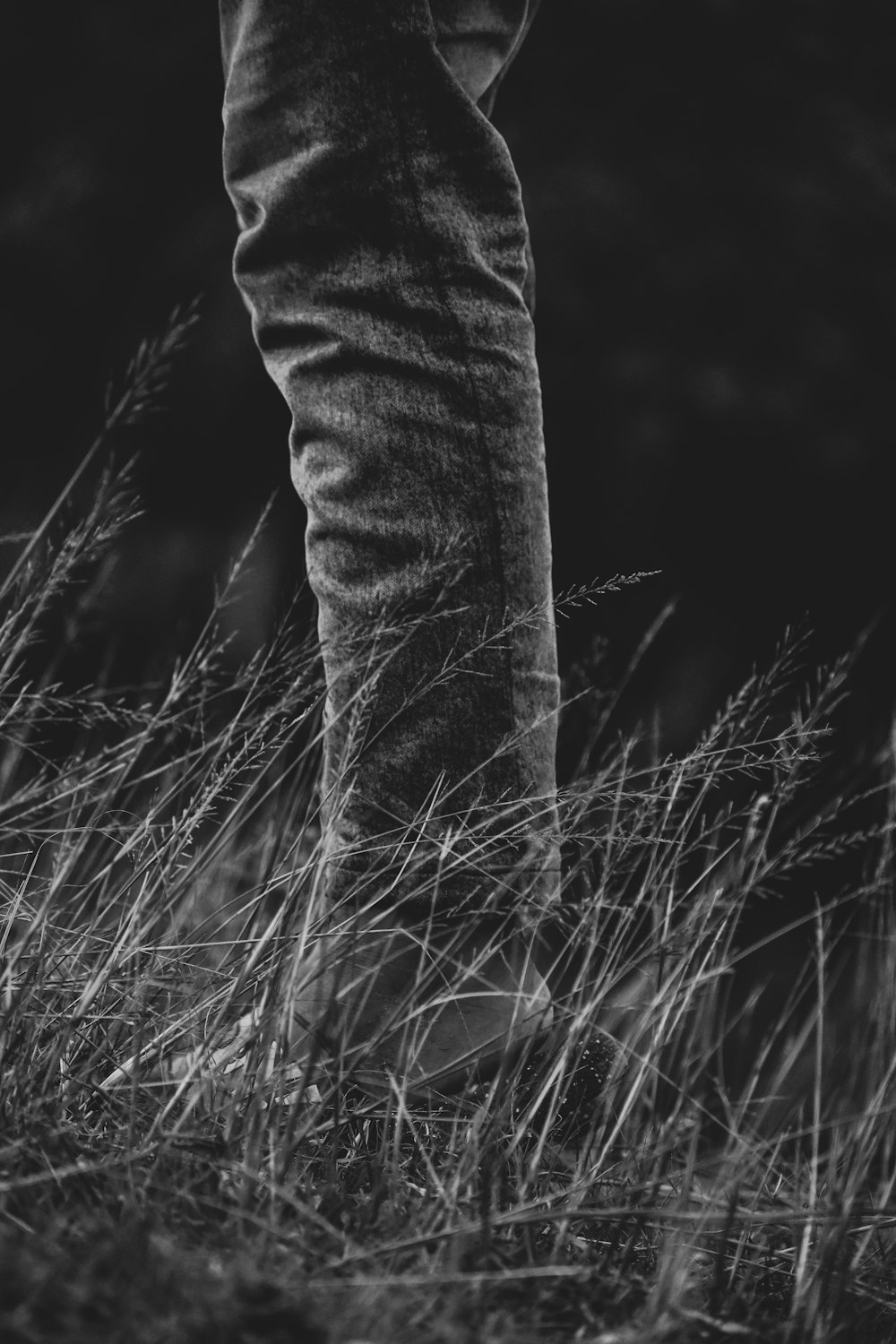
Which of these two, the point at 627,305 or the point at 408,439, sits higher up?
the point at 408,439

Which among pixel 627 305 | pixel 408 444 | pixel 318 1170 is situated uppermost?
pixel 408 444

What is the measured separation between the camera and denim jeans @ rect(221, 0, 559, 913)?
30.4 inches

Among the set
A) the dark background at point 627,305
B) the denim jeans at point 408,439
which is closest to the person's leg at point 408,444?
the denim jeans at point 408,439

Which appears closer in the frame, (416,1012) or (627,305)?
(416,1012)

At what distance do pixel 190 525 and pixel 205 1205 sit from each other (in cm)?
215

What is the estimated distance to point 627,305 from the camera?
281 centimetres

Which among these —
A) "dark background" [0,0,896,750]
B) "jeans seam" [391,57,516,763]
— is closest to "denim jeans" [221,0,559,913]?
"jeans seam" [391,57,516,763]

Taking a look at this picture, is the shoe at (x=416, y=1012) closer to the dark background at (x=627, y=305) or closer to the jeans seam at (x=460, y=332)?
the jeans seam at (x=460, y=332)

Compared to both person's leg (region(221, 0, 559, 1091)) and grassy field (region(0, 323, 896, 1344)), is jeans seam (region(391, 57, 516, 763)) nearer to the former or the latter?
person's leg (region(221, 0, 559, 1091))

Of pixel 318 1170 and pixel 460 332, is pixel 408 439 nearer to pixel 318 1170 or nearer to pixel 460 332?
pixel 460 332

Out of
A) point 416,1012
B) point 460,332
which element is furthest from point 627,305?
point 416,1012

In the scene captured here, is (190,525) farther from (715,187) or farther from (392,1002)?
(392,1002)

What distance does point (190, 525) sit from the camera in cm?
257

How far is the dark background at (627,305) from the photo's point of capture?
2619 millimetres
